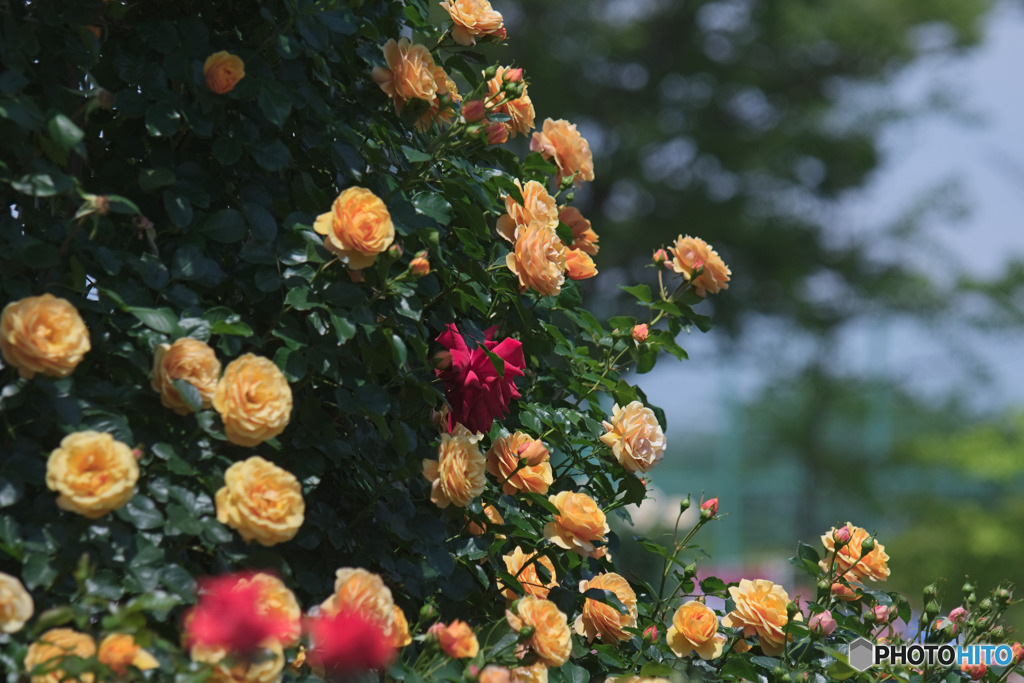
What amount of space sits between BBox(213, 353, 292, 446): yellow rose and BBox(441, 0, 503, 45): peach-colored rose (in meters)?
0.64

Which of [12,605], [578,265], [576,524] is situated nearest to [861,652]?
[576,524]

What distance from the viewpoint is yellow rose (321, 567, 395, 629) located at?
3.65 ft

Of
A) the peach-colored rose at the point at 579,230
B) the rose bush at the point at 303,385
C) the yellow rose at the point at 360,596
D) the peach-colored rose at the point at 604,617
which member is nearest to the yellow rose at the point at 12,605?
the rose bush at the point at 303,385

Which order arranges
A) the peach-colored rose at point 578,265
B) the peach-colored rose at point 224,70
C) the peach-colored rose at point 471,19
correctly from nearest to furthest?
the peach-colored rose at point 224,70 < the peach-colored rose at point 471,19 < the peach-colored rose at point 578,265

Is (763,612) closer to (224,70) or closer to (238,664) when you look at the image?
(238,664)

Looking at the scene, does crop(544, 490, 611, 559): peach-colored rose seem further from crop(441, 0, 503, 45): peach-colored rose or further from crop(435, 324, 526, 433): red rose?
crop(441, 0, 503, 45): peach-colored rose

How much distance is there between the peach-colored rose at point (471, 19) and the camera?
57.8 inches

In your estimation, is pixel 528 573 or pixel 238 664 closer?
pixel 238 664

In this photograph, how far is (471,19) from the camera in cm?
147

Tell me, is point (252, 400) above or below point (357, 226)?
below

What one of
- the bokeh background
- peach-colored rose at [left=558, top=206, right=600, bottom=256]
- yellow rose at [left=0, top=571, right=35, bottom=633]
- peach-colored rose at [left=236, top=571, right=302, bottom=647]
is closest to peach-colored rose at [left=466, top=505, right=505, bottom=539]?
peach-colored rose at [left=236, top=571, right=302, bottom=647]

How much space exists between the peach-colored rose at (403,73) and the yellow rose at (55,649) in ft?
2.60

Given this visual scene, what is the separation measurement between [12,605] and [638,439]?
889mm

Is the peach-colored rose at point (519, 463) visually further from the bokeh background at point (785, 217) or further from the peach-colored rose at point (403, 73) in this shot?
the bokeh background at point (785, 217)
